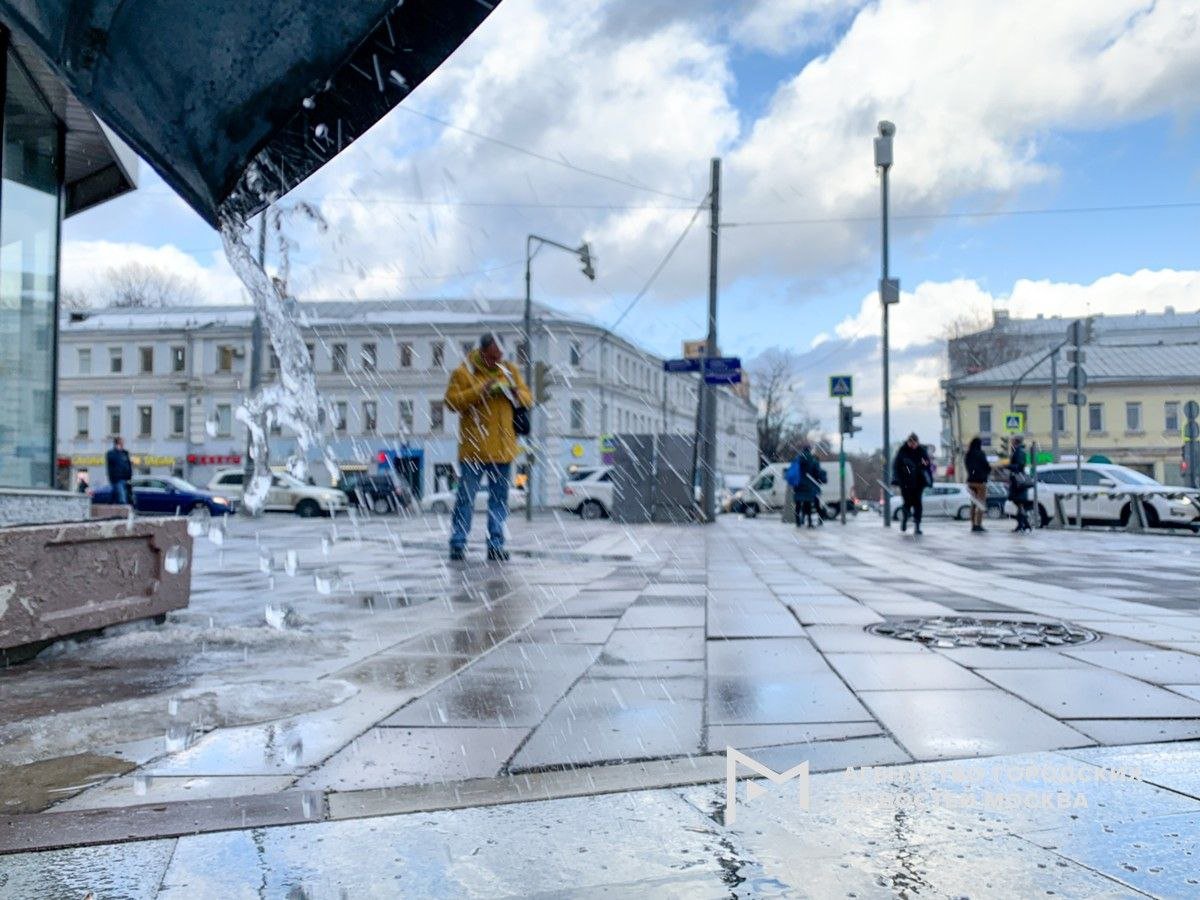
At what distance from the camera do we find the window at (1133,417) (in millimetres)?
54250

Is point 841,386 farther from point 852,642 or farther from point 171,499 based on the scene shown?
point 171,499

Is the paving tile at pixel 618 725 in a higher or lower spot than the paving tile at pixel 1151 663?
lower

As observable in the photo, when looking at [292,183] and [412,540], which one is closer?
[292,183]

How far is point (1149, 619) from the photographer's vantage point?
621 centimetres

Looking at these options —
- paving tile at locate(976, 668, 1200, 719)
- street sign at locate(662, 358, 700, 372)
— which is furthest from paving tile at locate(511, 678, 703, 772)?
street sign at locate(662, 358, 700, 372)

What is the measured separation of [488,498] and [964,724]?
6.77 meters

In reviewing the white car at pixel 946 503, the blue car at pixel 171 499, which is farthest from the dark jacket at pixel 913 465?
the blue car at pixel 171 499

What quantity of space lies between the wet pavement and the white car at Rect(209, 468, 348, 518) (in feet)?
96.1

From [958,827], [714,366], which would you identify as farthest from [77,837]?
[714,366]

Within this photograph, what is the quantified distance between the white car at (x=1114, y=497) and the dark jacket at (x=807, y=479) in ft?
16.3

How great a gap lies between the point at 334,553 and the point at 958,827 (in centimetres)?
1105

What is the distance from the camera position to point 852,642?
528 cm

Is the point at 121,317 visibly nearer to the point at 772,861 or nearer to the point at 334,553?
the point at 334,553

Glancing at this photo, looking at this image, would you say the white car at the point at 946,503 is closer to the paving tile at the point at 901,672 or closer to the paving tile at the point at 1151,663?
the paving tile at the point at 1151,663
